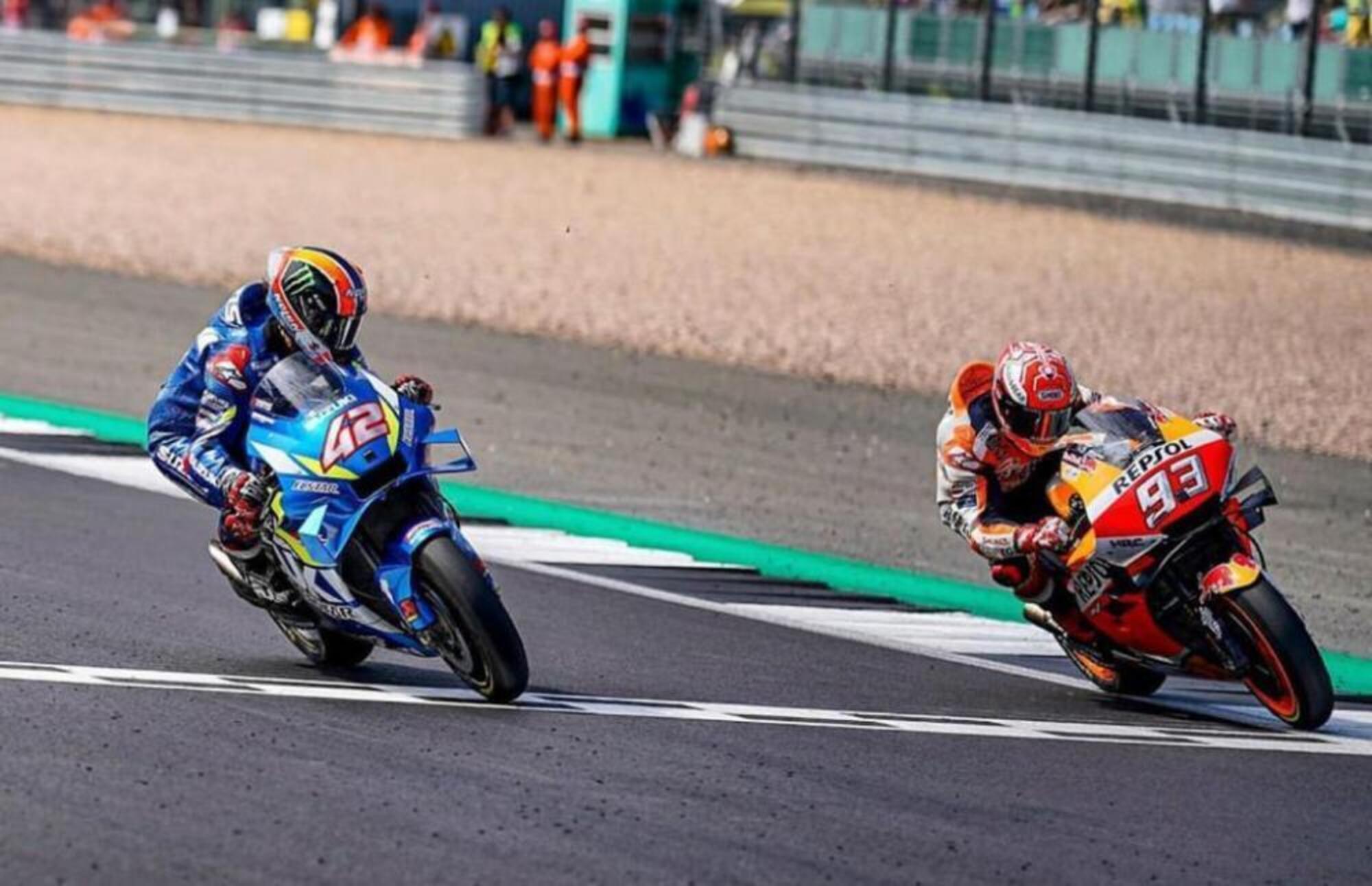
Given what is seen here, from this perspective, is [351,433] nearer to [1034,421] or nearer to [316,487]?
[316,487]

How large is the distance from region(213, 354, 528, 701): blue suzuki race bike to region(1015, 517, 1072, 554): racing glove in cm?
196

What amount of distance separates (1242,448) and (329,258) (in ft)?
27.2

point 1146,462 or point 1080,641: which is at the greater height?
point 1146,462

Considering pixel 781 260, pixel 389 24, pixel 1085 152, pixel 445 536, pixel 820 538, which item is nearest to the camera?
pixel 445 536

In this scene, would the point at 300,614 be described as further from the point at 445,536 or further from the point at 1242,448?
the point at 1242,448

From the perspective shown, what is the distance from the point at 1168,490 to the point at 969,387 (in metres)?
1.00

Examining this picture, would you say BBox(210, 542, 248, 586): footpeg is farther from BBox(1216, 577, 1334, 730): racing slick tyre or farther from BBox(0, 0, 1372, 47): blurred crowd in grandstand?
BBox(0, 0, 1372, 47): blurred crowd in grandstand

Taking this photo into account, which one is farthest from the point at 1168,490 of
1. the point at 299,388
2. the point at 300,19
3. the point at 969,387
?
the point at 300,19

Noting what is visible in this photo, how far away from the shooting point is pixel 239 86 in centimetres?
3578

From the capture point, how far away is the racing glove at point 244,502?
7.80 meters

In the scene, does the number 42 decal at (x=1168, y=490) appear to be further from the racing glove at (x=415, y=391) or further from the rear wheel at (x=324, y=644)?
the rear wheel at (x=324, y=644)

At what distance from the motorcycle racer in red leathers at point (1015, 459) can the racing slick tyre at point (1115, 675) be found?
0.16 meters

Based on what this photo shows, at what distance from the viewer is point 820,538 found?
11992 mm

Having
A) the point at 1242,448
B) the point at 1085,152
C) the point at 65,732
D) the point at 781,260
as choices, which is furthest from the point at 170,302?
the point at 65,732
